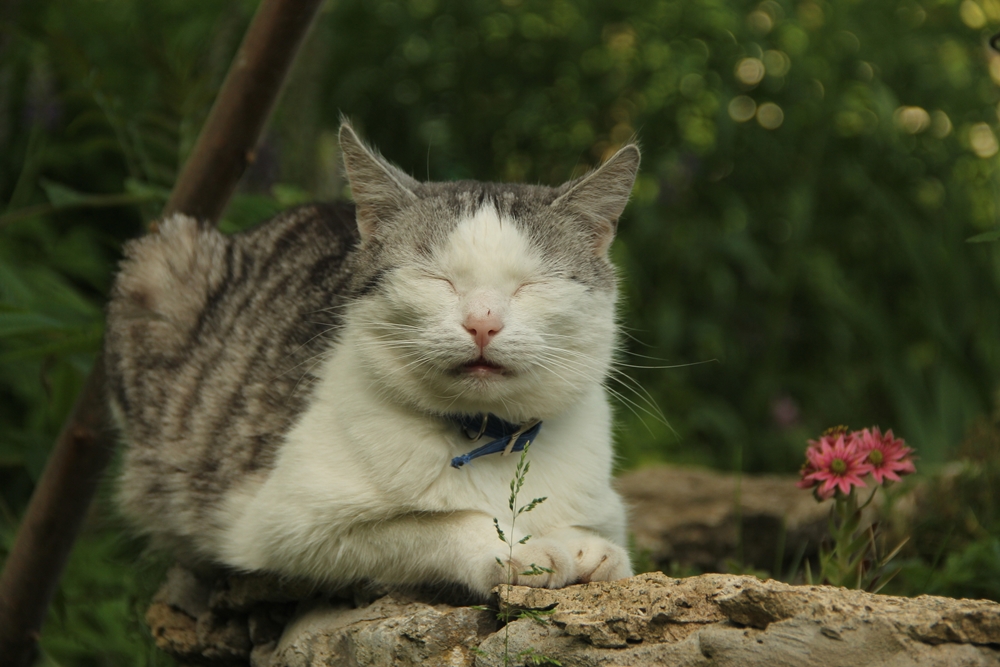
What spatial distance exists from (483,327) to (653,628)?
662 millimetres

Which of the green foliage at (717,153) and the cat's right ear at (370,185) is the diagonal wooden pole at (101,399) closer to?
the cat's right ear at (370,185)

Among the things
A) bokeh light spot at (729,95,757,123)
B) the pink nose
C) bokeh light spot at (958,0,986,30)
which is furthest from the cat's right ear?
bokeh light spot at (958,0,986,30)

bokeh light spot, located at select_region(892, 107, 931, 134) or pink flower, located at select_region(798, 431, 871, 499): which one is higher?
bokeh light spot, located at select_region(892, 107, 931, 134)

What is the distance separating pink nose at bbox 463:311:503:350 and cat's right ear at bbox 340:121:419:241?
488 mm

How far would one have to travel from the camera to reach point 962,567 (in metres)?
2.51

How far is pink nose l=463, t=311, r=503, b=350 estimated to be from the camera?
191 centimetres

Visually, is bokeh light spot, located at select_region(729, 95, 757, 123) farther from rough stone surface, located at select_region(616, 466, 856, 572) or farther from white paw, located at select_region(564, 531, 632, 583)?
white paw, located at select_region(564, 531, 632, 583)

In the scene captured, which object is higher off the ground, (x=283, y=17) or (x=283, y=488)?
(x=283, y=17)

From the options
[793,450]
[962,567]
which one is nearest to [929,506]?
[962,567]

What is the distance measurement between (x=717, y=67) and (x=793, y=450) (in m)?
2.12

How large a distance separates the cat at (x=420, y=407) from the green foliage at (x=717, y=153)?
2149 millimetres

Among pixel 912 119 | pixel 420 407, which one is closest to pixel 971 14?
pixel 912 119

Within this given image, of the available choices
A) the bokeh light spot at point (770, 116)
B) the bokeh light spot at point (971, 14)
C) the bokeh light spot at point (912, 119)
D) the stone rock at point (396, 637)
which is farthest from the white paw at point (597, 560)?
the bokeh light spot at point (971, 14)

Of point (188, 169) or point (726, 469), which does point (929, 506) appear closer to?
point (726, 469)
